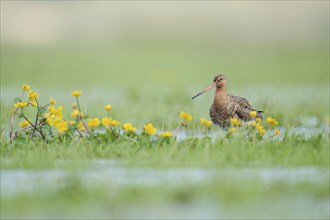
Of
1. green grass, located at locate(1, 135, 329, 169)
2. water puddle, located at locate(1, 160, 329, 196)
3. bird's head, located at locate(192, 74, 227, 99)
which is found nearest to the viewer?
water puddle, located at locate(1, 160, 329, 196)

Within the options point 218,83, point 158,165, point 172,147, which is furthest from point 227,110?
point 158,165

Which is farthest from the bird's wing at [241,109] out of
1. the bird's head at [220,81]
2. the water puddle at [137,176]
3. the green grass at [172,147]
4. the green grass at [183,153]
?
the water puddle at [137,176]

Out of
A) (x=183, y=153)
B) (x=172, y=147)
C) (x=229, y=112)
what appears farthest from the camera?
(x=229, y=112)

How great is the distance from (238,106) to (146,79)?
36.2 ft

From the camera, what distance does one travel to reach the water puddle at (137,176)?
6.24 meters

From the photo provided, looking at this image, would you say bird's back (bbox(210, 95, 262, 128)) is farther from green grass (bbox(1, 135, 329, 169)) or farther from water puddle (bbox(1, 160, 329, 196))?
water puddle (bbox(1, 160, 329, 196))

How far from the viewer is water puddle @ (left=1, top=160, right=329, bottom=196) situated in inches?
246

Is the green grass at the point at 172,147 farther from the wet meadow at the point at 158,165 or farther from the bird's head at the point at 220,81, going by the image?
the bird's head at the point at 220,81

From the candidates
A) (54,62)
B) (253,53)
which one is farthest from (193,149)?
(253,53)

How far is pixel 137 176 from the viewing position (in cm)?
657

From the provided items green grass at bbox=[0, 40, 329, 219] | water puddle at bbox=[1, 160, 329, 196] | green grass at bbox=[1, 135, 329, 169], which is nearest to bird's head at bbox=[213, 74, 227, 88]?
green grass at bbox=[0, 40, 329, 219]

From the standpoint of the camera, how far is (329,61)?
24.4m

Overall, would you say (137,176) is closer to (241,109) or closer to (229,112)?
(229,112)

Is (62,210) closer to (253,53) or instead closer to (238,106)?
(238,106)
